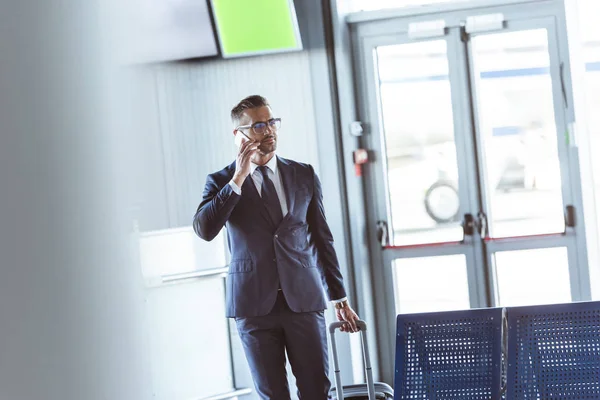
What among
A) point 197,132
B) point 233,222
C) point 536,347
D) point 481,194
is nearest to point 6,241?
point 233,222

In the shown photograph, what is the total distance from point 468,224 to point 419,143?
22.2 inches

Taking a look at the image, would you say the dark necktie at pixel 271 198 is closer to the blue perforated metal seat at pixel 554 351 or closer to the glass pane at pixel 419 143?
the blue perforated metal seat at pixel 554 351

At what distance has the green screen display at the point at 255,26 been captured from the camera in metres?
4.90

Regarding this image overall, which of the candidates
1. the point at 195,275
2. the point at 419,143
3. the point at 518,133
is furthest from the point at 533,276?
the point at 195,275

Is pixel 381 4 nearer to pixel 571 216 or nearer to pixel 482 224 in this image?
pixel 482 224

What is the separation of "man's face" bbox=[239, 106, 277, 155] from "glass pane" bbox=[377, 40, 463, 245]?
6.34 feet

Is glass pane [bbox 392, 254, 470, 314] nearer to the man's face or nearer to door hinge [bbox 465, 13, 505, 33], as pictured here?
door hinge [bbox 465, 13, 505, 33]

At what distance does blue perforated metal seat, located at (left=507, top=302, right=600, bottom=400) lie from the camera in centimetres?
287

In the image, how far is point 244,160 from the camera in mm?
3439

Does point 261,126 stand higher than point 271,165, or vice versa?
point 261,126

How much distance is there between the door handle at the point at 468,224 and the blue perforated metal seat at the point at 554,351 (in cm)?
231

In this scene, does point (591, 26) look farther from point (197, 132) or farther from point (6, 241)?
point (6, 241)

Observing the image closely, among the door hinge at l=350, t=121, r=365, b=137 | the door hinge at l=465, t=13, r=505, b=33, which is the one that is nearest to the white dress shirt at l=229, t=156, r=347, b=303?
the door hinge at l=350, t=121, r=365, b=137

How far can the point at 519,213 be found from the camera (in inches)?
206
